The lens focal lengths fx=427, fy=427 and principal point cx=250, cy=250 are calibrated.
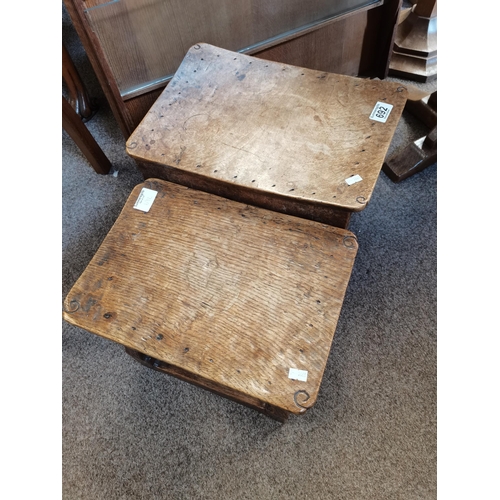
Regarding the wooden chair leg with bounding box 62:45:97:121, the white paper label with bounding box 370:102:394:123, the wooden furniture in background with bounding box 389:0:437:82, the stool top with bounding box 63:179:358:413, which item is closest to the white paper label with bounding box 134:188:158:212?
the stool top with bounding box 63:179:358:413

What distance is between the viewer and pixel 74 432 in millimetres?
1104

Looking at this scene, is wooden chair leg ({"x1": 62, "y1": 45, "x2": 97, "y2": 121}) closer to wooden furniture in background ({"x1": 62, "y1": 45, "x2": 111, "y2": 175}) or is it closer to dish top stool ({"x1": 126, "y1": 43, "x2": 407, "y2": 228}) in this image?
wooden furniture in background ({"x1": 62, "y1": 45, "x2": 111, "y2": 175})

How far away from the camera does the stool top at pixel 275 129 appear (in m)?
0.93

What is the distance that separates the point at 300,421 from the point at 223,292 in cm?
46

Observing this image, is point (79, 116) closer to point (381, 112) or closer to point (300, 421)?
point (381, 112)

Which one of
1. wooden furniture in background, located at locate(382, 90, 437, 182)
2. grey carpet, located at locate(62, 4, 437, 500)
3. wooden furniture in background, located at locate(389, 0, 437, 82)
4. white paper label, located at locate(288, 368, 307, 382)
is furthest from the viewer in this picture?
wooden furniture in background, located at locate(389, 0, 437, 82)

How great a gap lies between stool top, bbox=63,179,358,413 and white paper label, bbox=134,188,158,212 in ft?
0.04

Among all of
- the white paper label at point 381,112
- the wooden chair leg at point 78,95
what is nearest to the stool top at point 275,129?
the white paper label at point 381,112

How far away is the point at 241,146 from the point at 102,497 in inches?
35.4

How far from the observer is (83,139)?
1335 millimetres

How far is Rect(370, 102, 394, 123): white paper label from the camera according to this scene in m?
0.99

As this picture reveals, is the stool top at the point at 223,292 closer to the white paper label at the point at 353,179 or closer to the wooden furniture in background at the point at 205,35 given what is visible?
the white paper label at the point at 353,179

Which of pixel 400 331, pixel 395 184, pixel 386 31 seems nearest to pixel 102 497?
pixel 400 331

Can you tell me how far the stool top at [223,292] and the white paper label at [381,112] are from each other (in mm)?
291
